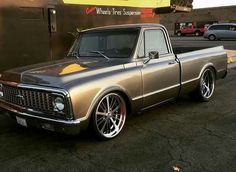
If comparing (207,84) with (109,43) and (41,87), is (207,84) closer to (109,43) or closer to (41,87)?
(109,43)

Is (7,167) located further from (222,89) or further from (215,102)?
(222,89)

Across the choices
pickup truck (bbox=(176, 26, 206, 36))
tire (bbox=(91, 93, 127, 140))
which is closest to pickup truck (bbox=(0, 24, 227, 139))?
tire (bbox=(91, 93, 127, 140))

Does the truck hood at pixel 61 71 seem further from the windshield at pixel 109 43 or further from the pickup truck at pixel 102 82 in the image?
the windshield at pixel 109 43

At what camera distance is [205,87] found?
7.89 meters

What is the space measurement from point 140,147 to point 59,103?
1.27m

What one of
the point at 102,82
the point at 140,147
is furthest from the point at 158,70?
the point at 140,147

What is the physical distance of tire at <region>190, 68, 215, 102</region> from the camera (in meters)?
7.56

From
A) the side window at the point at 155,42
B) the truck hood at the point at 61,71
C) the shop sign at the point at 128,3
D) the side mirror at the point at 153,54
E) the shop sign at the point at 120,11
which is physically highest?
the shop sign at the point at 128,3

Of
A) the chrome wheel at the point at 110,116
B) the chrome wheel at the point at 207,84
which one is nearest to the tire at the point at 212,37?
the chrome wheel at the point at 207,84

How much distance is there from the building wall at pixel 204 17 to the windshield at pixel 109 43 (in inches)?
1912

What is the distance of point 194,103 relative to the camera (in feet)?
25.2

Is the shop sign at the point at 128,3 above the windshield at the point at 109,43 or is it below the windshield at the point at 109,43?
above

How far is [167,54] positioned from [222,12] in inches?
1919

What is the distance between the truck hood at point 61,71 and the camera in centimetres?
494
